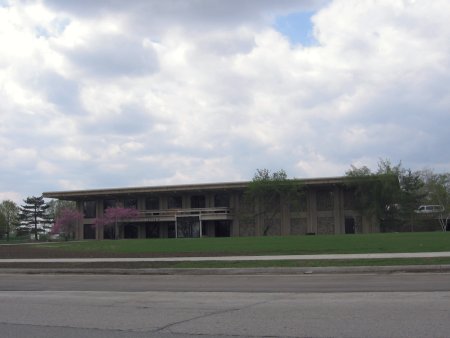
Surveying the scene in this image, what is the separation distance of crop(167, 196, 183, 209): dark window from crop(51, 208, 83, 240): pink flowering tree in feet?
48.7

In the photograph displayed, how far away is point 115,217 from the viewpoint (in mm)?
80062

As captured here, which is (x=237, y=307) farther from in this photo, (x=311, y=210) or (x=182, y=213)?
(x=182, y=213)

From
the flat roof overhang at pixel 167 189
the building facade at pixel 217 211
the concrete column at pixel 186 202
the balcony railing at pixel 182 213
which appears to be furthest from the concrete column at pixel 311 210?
the concrete column at pixel 186 202

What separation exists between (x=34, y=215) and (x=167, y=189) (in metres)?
48.3

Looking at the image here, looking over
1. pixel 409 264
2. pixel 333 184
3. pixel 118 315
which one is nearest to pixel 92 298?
pixel 118 315

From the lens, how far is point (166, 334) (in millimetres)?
7516

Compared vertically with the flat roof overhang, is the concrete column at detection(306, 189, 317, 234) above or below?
below

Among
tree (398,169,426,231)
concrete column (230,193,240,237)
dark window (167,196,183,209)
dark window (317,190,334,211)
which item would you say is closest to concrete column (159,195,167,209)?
dark window (167,196,183,209)

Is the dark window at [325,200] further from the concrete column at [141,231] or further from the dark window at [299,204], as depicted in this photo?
the concrete column at [141,231]

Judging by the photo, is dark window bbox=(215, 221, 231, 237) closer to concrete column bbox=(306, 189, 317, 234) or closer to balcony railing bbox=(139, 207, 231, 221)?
balcony railing bbox=(139, 207, 231, 221)

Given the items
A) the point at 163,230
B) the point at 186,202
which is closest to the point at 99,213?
the point at 163,230

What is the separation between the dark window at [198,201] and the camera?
8019 cm

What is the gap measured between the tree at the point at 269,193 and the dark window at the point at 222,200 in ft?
14.6

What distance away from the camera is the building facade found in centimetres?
7338
